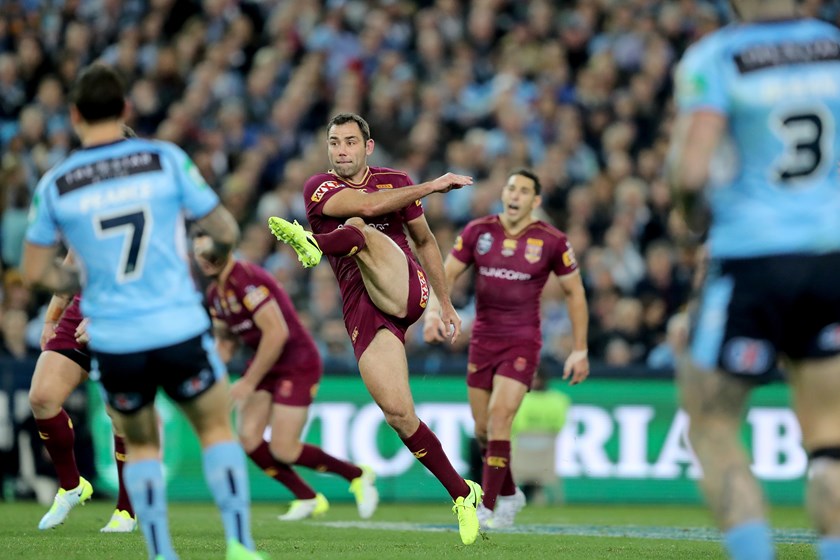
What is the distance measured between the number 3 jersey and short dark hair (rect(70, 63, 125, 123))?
264 cm


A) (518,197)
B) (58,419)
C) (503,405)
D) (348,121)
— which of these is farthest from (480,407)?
(58,419)

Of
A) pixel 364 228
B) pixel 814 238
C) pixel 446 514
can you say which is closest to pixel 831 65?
pixel 814 238

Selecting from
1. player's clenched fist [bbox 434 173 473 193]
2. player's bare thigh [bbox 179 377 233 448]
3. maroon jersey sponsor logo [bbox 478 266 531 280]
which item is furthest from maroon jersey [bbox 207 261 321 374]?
player's bare thigh [bbox 179 377 233 448]

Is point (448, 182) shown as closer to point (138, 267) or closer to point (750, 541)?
point (138, 267)

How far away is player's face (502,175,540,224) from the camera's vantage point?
1161 cm

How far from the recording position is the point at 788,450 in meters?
15.8

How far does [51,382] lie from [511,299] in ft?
12.9

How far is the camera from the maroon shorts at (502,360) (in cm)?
1123

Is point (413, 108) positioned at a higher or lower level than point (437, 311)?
higher

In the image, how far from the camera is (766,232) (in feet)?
17.0

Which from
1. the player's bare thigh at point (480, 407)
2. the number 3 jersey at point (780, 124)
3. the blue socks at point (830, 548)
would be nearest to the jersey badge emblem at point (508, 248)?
the player's bare thigh at point (480, 407)

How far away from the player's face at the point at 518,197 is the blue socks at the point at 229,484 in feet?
18.7

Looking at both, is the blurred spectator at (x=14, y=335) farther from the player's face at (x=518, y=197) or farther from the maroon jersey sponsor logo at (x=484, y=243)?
the player's face at (x=518, y=197)

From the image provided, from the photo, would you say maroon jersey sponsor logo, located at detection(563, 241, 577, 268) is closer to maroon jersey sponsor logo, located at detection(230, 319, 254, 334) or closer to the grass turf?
the grass turf
